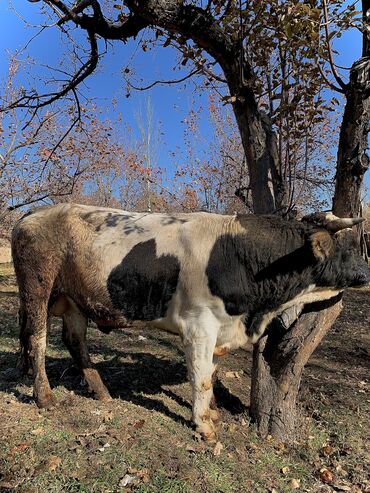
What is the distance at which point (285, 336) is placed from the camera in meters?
4.61

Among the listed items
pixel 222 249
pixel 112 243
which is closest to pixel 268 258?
pixel 222 249

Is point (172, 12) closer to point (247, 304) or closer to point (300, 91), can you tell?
point (300, 91)

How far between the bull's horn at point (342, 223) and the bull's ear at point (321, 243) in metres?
0.09

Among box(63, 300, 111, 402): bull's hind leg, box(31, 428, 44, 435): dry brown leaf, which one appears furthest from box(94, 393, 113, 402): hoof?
box(31, 428, 44, 435): dry brown leaf

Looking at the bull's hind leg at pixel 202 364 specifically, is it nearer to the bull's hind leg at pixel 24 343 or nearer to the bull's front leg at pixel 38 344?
the bull's front leg at pixel 38 344

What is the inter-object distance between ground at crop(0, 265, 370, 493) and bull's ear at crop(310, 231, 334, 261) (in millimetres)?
1952

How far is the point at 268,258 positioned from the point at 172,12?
9.53 ft

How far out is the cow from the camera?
4266 millimetres

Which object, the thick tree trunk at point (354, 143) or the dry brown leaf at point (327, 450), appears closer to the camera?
the thick tree trunk at point (354, 143)

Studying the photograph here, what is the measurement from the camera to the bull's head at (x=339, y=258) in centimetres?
428

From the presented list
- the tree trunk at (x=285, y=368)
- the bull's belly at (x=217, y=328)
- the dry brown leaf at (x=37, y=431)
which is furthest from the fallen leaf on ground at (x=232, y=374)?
the dry brown leaf at (x=37, y=431)

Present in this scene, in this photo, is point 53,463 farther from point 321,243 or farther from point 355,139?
point 355,139

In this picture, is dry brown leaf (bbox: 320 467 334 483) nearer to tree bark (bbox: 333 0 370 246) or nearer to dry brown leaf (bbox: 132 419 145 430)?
dry brown leaf (bbox: 132 419 145 430)

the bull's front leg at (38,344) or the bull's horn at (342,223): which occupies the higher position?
the bull's horn at (342,223)
